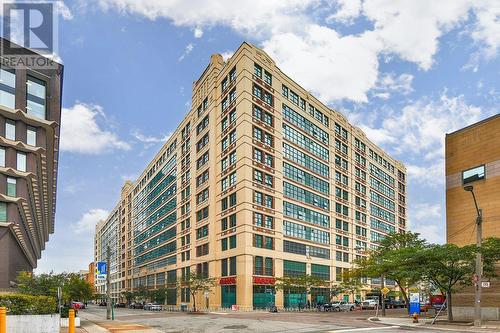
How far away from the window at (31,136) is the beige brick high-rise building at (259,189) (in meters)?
27.5

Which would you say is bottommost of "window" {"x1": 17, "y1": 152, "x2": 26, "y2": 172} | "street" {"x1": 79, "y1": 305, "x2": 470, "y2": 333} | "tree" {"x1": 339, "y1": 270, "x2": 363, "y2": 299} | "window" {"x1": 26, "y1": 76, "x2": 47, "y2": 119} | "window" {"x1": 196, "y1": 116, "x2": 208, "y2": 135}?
"tree" {"x1": 339, "y1": 270, "x2": 363, "y2": 299}

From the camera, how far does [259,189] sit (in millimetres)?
67000

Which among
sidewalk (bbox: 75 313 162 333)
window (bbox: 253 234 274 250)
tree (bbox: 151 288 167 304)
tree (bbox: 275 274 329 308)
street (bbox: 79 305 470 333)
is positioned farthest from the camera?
tree (bbox: 151 288 167 304)

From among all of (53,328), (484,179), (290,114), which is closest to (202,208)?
(290,114)

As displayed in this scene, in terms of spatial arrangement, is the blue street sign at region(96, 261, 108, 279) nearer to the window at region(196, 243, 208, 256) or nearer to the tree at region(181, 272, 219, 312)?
the tree at region(181, 272, 219, 312)

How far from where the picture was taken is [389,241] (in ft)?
196

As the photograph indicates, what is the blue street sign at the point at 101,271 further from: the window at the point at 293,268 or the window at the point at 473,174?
the window at the point at 293,268

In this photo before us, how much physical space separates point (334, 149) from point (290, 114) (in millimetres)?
15834

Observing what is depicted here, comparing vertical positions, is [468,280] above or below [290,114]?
below

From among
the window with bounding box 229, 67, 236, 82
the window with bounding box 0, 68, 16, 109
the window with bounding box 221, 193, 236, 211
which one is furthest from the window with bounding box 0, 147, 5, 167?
the window with bounding box 229, 67, 236, 82

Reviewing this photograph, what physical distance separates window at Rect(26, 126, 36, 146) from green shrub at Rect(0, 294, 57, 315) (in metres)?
28.0

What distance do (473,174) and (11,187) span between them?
4172 cm

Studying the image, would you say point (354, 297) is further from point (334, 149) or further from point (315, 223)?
point (334, 149)

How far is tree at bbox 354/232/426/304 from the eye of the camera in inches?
1363
